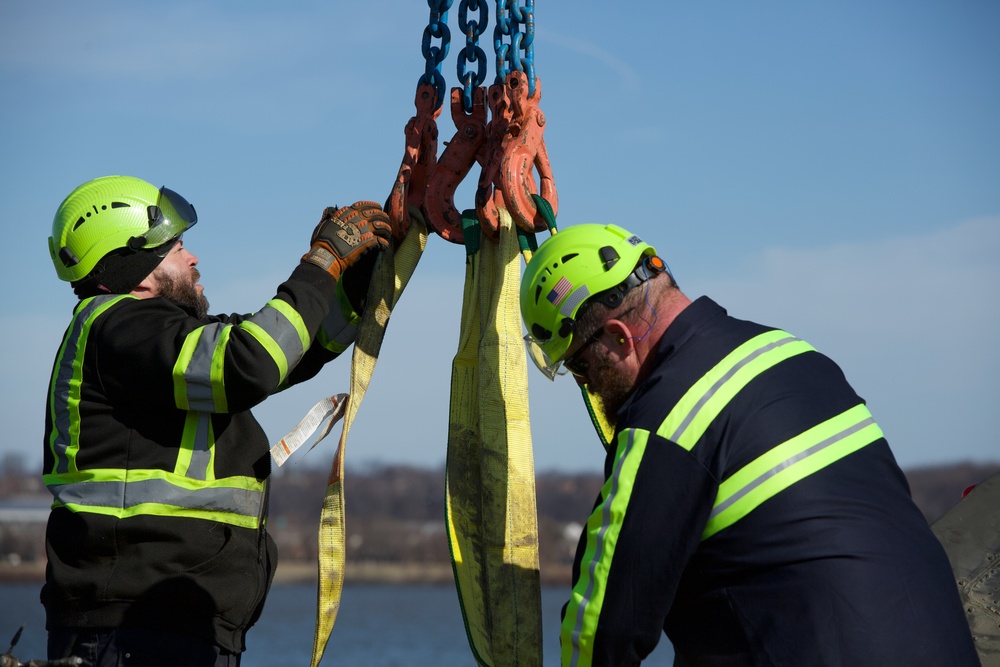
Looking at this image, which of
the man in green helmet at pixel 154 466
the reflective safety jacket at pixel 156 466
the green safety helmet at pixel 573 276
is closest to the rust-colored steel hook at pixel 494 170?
the man in green helmet at pixel 154 466

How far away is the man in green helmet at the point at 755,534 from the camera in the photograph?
118 inches

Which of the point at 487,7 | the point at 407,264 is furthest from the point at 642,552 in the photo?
the point at 487,7

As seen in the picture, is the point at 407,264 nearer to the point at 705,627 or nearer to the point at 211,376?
the point at 211,376

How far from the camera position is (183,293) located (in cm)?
445

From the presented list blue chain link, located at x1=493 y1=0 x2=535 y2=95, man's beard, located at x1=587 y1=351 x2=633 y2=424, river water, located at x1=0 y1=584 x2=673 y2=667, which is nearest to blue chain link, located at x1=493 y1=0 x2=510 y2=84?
blue chain link, located at x1=493 y1=0 x2=535 y2=95

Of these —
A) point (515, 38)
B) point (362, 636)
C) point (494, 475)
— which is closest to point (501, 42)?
point (515, 38)

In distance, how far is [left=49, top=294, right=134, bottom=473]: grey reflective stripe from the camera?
13.5ft

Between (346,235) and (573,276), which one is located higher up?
(346,235)

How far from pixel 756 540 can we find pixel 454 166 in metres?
2.47

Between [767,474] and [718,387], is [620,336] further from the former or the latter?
[767,474]

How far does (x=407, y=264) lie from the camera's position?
200 inches

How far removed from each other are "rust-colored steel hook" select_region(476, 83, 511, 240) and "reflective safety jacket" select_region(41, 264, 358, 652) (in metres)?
0.95

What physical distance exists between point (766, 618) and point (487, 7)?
2.80 meters

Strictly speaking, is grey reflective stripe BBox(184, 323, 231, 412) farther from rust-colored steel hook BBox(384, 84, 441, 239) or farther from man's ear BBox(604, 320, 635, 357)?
man's ear BBox(604, 320, 635, 357)
